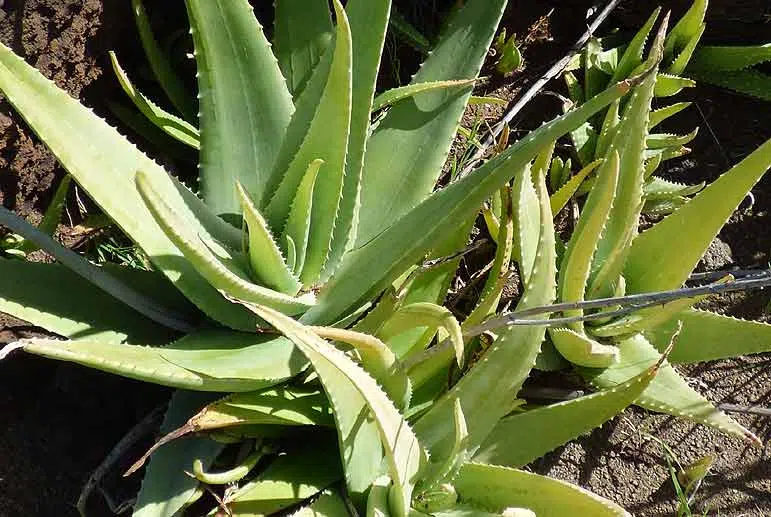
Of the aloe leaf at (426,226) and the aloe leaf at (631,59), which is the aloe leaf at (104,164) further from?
the aloe leaf at (631,59)

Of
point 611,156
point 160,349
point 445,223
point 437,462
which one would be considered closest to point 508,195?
point 611,156

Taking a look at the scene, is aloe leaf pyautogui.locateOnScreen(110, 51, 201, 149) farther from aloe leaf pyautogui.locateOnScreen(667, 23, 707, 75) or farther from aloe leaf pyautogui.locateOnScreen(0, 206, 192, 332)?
aloe leaf pyautogui.locateOnScreen(667, 23, 707, 75)

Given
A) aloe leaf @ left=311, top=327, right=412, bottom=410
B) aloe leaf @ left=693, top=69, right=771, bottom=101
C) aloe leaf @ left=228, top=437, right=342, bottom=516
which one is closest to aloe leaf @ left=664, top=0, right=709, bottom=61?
aloe leaf @ left=693, top=69, right=771, bottom=101

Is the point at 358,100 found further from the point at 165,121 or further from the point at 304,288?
the point at 165,121

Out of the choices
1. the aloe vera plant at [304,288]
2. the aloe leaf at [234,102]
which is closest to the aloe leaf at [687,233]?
the aloe vera plant at [304,288]

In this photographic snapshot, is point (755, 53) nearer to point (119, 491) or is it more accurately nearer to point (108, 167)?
point (108, 167)
